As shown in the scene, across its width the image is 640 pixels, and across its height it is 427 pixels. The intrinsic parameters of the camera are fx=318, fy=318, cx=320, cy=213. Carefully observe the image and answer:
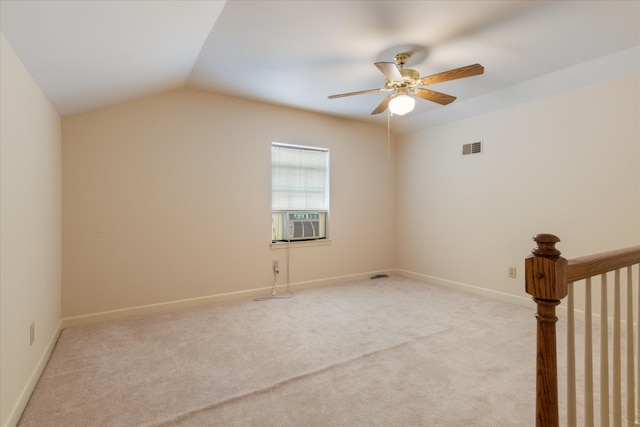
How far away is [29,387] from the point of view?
6.16 ft

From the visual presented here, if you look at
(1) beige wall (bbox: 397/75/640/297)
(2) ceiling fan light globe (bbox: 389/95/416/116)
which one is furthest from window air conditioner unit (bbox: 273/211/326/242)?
(2) ceiling fan light globe (bbox: 389/95/416/116)

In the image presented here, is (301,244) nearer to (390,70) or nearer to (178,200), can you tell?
(178,200)

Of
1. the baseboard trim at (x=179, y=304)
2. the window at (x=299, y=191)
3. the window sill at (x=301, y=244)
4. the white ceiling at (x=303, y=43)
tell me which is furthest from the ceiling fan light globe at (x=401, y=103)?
the baseboard trim at (x=179, y=304)

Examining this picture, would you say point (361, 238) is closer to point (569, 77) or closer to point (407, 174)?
point (407, 174)

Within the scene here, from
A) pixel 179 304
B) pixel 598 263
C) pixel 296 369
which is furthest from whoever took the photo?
pixel 179 304

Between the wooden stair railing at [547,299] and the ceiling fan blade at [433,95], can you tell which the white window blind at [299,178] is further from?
the wooden stair railing at [547,299]

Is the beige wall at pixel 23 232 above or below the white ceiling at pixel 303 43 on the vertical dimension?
below

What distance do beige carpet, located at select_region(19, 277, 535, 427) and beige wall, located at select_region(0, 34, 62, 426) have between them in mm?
211

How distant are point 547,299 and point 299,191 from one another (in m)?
3.61

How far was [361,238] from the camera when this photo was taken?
4.82 meters

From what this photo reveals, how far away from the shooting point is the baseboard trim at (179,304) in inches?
119

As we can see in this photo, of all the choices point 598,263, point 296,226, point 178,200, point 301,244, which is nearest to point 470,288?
point 301,244

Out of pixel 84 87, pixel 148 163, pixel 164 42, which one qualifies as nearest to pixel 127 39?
pixel 164 42

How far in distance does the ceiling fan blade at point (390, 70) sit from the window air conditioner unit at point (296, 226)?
2.22 m
